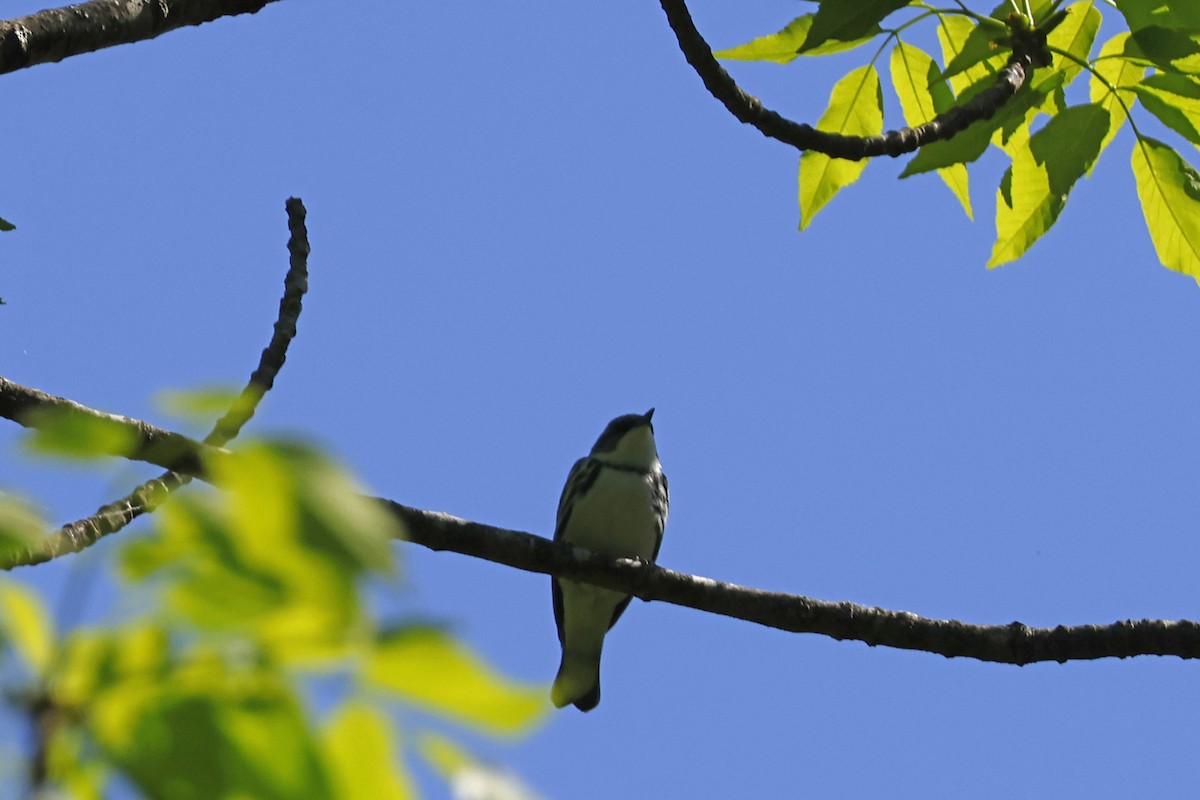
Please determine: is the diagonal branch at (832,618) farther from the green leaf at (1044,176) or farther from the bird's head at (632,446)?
the bird's head at (632,446)

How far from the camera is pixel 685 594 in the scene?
4.02 m

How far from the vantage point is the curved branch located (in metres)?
3.65

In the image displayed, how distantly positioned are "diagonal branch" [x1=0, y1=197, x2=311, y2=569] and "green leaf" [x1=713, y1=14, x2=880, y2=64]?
138 centimetres

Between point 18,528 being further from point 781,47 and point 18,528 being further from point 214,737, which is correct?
point 781,47

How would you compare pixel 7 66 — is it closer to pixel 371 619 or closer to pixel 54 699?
pixel 54 699

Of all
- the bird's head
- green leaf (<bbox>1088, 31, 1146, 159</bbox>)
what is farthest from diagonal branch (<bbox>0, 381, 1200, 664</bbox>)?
the bird's head

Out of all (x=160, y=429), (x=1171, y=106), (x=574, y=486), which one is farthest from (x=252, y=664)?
(x=574, y=486)

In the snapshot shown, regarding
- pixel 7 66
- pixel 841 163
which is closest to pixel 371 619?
pixel 7 66

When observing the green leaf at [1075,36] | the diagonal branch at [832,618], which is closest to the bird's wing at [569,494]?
the diagonal branch at [832,618]

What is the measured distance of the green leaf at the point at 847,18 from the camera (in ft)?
10.3

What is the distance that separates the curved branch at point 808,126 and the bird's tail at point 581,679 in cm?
494

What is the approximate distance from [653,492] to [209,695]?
6.61m

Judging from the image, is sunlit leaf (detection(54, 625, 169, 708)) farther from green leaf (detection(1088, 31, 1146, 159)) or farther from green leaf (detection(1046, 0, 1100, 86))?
green leaf (detection(1046, 0, 1100, 86))

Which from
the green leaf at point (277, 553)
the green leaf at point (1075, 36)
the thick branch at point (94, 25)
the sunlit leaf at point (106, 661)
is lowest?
the sunlit leaf at point (106, 661)
